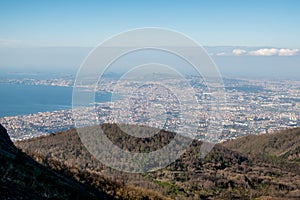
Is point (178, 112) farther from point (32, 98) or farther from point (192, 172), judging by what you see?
point (32, 98)

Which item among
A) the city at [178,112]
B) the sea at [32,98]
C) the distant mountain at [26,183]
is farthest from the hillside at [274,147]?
the distant mountain at [26,183]

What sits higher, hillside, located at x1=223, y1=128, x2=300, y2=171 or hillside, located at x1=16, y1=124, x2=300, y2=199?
hillside, located at x1=16, y1=124, x2=300, y2=199

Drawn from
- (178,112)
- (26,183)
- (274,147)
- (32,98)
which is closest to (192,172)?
(178,112)

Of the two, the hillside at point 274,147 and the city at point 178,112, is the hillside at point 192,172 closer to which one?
the city at point 178,112

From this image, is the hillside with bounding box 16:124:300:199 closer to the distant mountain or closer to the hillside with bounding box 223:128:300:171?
the hillside with bounding box 223:128:300:171

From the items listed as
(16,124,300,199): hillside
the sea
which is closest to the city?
(16,124,300,199): hillside

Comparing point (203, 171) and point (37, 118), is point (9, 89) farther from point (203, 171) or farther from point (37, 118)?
point (203, 171)

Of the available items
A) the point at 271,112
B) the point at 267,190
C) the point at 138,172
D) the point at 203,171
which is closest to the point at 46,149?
the point at 138,172

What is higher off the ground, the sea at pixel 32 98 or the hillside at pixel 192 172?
the sea at pixel 32 98
